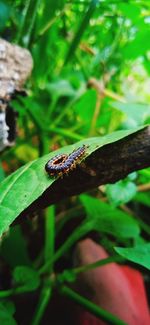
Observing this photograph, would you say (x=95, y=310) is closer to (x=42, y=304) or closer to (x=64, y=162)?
(x=42, y=304)

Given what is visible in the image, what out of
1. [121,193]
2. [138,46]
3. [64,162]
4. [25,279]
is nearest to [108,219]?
[121,193]

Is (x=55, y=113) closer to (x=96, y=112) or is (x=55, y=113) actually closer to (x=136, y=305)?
(x=96, y=112)

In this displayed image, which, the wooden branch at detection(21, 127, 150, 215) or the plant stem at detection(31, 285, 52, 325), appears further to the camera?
the plant stem at detection(31, 285, 52, 325)

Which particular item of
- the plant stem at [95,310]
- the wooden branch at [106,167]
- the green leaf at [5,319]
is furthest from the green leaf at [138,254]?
the plant stem at [95,310]

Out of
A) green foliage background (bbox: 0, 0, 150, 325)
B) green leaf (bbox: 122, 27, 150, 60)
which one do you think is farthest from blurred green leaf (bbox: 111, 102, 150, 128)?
green leaf (bbox: 122, 27, 150, 60)

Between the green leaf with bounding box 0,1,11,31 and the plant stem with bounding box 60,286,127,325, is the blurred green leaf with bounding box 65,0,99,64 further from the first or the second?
the plant stem with bounding box 60,286,127,325

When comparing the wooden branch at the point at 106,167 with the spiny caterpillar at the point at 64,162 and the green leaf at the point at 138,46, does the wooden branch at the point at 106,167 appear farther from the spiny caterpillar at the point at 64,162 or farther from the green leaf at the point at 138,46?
the green leaf at the point at 138,46
